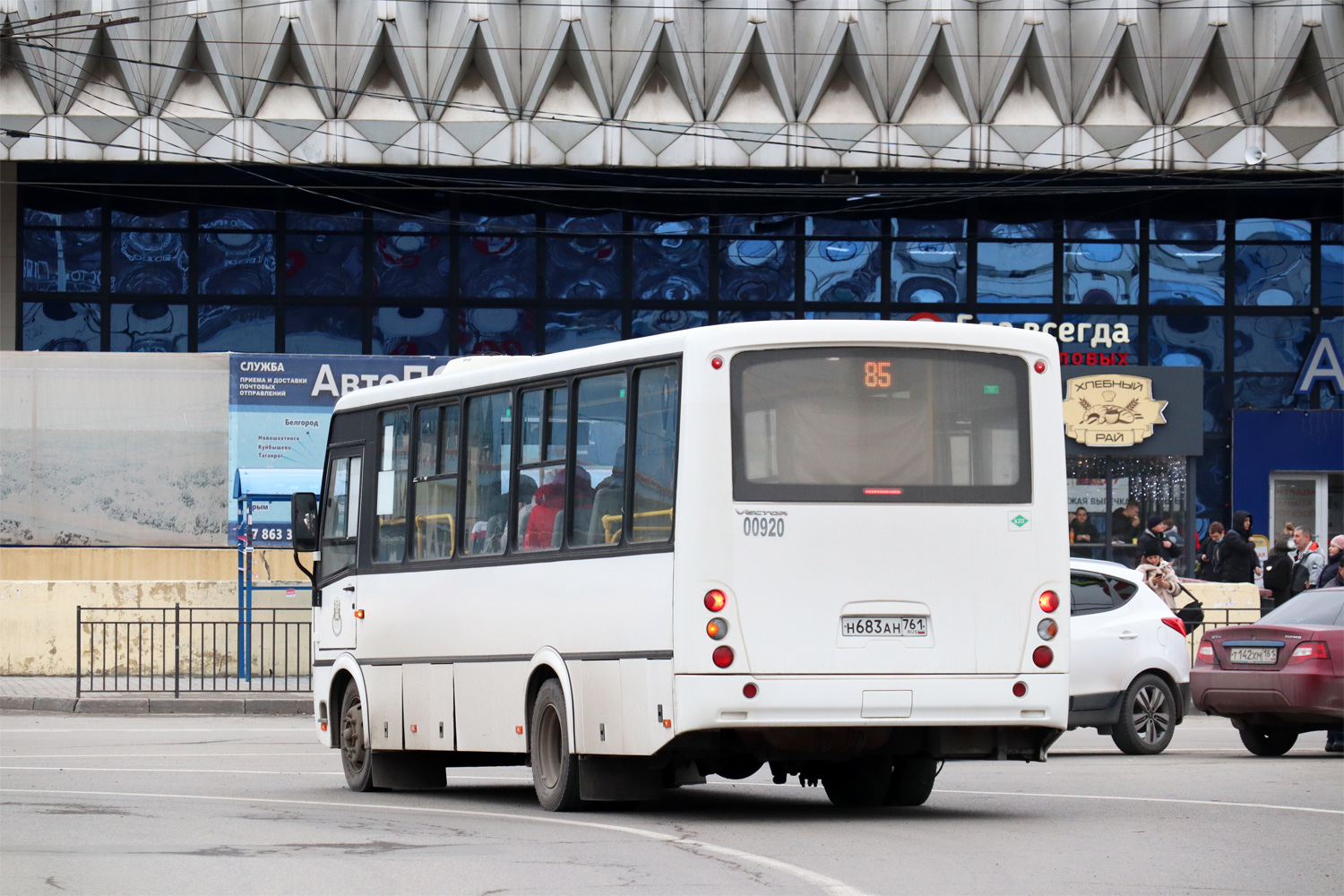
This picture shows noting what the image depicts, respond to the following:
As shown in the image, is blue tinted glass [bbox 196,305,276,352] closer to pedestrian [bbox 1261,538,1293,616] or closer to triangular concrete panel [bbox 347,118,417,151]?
triangular concrete panel [bbox 347,118,417,151]

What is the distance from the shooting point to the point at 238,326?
36.6 m

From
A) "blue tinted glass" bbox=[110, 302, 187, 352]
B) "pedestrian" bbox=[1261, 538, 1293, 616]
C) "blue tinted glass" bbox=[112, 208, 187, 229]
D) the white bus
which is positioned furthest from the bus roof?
"blue tinted glass" bbox=[112, 208, 187, 229]

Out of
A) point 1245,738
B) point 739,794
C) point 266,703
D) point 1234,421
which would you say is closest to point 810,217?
point 1234,421

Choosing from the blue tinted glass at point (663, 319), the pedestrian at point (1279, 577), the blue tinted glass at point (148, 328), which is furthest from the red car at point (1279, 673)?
the blue tinted glass at point (148, 328)

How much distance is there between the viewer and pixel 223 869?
29.8ft

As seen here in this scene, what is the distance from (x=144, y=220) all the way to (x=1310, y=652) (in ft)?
81.4

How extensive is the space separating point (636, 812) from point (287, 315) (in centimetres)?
2596

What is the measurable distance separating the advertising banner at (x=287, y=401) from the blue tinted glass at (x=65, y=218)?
4.99 m

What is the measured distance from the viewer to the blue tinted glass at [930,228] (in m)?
37.6

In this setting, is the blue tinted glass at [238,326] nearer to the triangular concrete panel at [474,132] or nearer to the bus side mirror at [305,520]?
the triangular concrete panel at [474,132]

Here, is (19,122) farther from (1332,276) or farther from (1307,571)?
(1332,276)

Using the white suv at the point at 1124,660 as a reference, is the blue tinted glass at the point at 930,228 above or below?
above

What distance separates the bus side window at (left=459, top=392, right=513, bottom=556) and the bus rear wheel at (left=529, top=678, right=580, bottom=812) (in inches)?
40.9

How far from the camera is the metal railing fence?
951 inches
